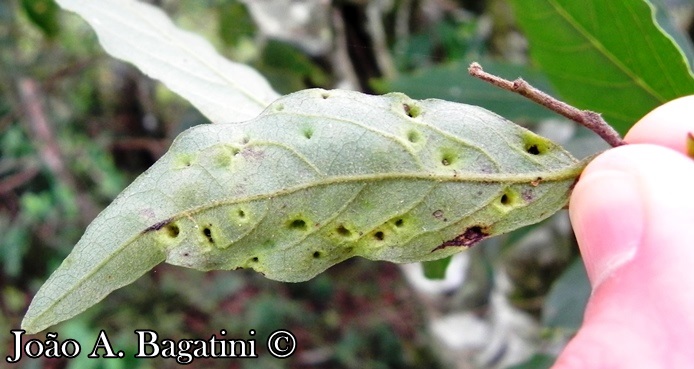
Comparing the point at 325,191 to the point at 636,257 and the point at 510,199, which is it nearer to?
the point at 510,199

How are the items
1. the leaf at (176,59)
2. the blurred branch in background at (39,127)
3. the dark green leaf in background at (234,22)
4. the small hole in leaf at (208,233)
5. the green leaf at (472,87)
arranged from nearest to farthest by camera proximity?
the small hole in leaf at (208,233)
the leaf at (176,59)
the green leaf at (472,87)
the dark green leaf in background at (234,22)
the blurred branch in background at (39,127)

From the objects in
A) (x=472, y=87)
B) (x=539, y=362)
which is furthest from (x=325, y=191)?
(x=539, y=362)

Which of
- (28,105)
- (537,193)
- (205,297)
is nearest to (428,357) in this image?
(205,297)

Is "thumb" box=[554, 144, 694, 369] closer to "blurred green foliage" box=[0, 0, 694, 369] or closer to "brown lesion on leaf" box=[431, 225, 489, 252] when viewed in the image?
"brown lesion on leaf" box=[431, 225, 489, 252]

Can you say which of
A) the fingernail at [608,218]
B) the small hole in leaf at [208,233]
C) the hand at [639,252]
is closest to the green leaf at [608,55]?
the hand at [639,252]

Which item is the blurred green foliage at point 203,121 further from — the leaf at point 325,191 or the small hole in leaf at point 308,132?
the small hole in leaf at point 308,132

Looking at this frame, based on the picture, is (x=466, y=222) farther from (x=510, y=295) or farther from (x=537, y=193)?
(x=510, y=295)
